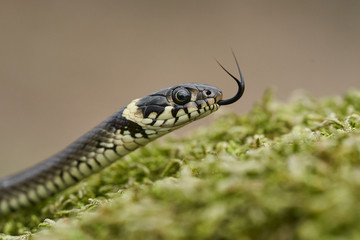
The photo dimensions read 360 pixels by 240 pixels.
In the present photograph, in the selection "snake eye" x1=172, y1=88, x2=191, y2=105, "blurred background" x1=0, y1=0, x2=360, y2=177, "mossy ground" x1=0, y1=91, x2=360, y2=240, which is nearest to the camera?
"mossy ground" x1=0, y1=91, x2=360, y2=240

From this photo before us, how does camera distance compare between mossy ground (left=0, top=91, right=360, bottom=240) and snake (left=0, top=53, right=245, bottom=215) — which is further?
snake (left=0, top=53, right=245, bottom=215)

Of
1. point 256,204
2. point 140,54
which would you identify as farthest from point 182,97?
point 140,54

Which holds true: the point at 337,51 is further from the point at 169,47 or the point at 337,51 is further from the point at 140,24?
the point at 140,24

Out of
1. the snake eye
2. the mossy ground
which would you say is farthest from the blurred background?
the mossy ground

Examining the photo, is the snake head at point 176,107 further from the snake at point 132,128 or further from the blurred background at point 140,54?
the blurred background at point 140,54

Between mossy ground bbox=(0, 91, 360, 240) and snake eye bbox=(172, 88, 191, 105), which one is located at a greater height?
snake eye bbox=(172, 88, 191, 105)

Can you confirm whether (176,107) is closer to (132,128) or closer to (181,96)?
(181,96)

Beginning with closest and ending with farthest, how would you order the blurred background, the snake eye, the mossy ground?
1. the mossy ground
2. the snake eye
3. the blurred background

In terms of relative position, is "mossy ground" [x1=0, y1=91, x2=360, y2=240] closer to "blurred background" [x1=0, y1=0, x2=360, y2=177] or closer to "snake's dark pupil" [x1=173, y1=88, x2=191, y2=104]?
"snake's dark pupil" [x1=173, y1=88, x2=191, y2=104]
